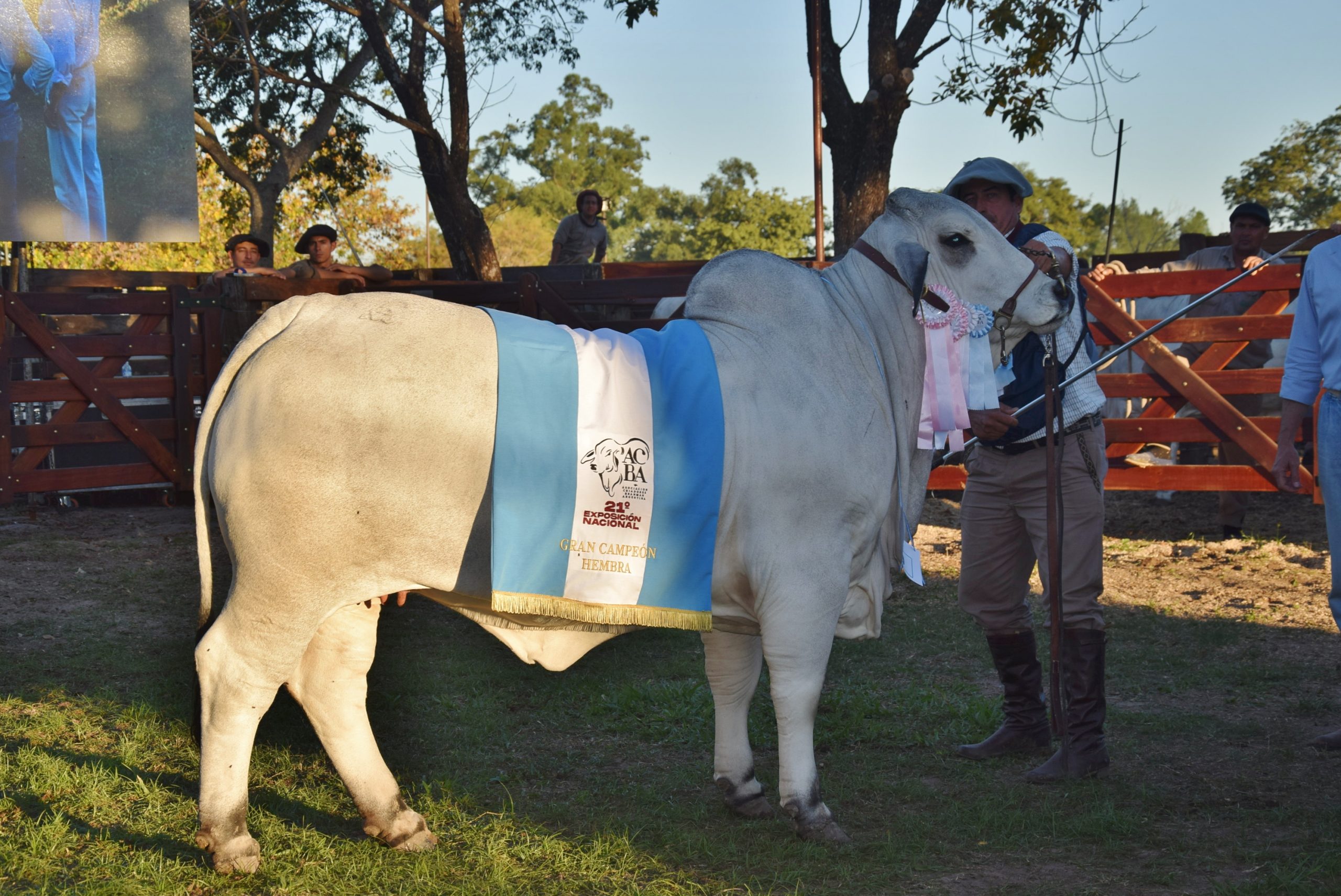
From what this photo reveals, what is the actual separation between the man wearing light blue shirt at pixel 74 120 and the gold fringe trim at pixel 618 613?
8.82m

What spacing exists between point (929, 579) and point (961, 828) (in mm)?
4130

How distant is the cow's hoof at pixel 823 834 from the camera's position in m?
3.93

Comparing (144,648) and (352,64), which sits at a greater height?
(352,64)

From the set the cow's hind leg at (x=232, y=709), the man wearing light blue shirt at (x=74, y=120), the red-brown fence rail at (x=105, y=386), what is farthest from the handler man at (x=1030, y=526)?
the man wearing light blue shirt at (x=74, y=120)

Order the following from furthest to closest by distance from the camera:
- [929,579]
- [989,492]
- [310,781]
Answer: [929,579] → [989,492] → [310,781]

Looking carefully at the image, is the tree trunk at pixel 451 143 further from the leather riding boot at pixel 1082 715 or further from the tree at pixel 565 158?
the tree at pixel 565 158

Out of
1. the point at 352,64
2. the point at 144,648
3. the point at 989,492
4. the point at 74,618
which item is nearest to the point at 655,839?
the point at 989,492

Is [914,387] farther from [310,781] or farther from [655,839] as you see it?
[310,781]

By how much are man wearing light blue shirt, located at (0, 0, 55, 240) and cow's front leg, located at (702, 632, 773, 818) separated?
8658 mm

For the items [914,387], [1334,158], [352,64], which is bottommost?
[914,387]

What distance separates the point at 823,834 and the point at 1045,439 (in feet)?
6.00

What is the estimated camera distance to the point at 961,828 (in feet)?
13.5

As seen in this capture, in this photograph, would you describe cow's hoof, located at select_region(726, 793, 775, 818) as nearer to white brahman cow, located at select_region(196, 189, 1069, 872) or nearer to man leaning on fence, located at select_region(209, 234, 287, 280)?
white brahman cow, located at select_region(196, 189, 1069, 872)

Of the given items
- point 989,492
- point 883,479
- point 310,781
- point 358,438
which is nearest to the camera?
point 358,438
